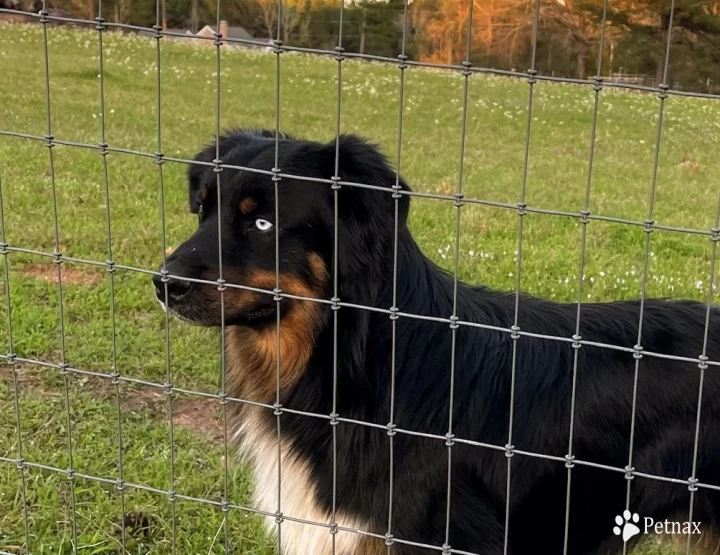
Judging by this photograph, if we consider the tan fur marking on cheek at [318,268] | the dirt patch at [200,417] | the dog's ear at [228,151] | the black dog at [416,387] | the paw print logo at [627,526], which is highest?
the dog's ear at [228,151]

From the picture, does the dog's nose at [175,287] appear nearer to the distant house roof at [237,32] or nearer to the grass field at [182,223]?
the grass field at [182,223]

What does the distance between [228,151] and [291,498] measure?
1.22 meters

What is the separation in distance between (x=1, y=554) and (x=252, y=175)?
5.35ft

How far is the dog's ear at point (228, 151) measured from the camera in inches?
121

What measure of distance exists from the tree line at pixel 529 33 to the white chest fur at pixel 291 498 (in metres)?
1.31

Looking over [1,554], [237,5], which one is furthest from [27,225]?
[237,5]

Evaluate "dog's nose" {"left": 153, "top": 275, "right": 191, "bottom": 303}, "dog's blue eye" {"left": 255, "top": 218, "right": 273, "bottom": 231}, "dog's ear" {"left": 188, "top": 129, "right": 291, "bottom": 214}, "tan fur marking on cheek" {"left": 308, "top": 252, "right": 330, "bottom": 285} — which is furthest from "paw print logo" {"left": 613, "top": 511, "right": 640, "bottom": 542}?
"dog's ear" {"left": 188, "top": 129, "right": 291, "bottom": 214}

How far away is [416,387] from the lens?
2850 millimetres

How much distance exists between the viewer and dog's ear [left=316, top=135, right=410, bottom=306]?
2775 mm

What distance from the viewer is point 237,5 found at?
111 inches

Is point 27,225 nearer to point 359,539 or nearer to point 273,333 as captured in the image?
point 273,333

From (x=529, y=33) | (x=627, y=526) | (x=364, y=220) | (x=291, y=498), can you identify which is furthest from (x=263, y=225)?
(x=627, y=526)

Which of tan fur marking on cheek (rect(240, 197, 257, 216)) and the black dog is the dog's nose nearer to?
the black dog

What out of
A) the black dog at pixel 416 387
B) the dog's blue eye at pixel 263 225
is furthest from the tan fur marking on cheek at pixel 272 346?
the dog's blue eye at pixel 263 225
